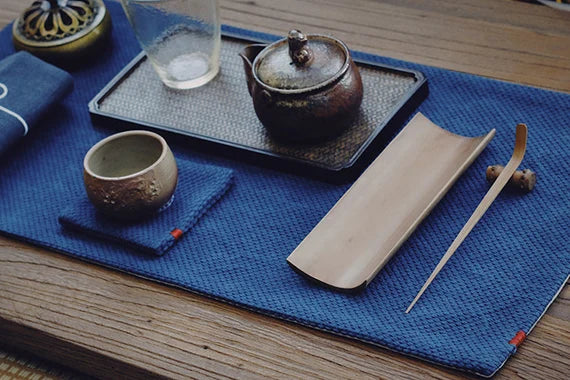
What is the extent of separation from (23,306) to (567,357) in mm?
582

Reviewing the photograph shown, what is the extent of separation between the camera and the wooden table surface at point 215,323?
79 cm

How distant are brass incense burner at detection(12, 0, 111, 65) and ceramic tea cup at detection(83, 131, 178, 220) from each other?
32cm

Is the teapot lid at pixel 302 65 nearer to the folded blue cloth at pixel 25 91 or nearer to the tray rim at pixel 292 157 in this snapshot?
the tray rim at pixel 292 157

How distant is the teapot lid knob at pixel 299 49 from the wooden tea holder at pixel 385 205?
151 mm

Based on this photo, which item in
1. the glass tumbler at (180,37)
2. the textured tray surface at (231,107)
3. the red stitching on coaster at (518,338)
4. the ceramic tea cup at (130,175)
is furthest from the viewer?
the glass tumbler at (180,37)

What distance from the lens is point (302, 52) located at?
0.94 meters

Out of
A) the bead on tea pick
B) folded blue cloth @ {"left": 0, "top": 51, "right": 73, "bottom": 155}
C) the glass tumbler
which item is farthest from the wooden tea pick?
folded blue cloth @ {"left": 0, "top": 51, "right": 73, "bottom": 155}

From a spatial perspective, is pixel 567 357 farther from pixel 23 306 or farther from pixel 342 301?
pixel 23 306

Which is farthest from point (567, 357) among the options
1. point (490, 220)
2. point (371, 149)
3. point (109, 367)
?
point (109, 367)

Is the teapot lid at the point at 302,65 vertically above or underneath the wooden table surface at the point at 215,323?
above

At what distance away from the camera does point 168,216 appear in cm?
96

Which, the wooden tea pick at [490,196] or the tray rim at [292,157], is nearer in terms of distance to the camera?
the wooden tea pick at [490,196]

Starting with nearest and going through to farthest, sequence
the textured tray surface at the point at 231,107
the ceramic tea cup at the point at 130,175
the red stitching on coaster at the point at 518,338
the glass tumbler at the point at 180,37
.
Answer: the red stitching on coaster at the point at 518,338 < the ceramic tea cup at the point at 130,175 < the textured tray surface at the point at 231,107 < the glass tumbler at the point at 180,37

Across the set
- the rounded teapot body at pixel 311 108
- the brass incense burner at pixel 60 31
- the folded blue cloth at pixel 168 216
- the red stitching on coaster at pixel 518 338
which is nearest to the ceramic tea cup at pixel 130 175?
the folded blue cloth at pixel 168 216
